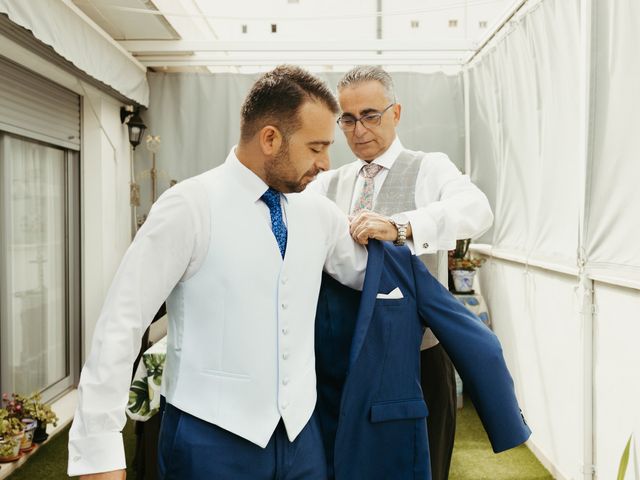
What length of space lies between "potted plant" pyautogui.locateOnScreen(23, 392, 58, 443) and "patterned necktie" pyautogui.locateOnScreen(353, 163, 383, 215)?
226 cm

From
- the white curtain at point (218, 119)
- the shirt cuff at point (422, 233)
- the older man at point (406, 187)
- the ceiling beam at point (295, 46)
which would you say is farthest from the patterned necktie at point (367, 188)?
the white curtain at point (218, 119)

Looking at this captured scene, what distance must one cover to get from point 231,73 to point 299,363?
A: 4.14 meters

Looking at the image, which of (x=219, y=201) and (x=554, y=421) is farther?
(x=554, y=421)

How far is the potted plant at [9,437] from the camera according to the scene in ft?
9.51

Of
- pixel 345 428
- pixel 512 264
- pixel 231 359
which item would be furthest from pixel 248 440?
pixel 512 264

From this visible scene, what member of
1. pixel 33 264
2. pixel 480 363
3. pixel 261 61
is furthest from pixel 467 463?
pixel 261 61

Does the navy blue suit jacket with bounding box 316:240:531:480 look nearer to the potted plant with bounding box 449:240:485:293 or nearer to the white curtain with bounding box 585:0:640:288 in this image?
the white curtain with bounding box 585:0:640:288

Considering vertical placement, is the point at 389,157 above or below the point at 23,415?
above

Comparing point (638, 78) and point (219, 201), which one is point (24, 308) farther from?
point (638, 78)

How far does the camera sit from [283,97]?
117 centimetres

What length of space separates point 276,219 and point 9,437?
244 cm

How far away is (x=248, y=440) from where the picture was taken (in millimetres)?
1111

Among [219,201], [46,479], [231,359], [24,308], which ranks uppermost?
[219,201]

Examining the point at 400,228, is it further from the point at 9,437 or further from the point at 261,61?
the point at 261,61
